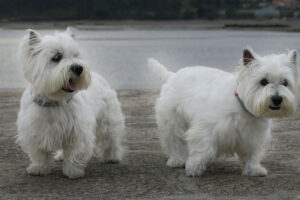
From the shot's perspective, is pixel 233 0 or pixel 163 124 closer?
pixel 163 124

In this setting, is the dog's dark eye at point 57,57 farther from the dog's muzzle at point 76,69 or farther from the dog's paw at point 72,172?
the dog's paw at point 72,172

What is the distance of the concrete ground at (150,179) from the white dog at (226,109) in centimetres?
23

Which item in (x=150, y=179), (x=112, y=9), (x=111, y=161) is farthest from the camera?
(x=112, y=9)

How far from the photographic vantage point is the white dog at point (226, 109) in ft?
18.9

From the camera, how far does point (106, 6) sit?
4119 inches

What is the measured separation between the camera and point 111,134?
712 cm

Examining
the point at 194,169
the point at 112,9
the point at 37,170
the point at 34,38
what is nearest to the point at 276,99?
the point at 194,169

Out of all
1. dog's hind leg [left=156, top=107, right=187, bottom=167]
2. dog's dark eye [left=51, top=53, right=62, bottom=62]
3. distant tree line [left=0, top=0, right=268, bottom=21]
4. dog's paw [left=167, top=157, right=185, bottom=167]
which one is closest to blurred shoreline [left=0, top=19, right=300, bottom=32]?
distant tree line [left=0, top=0, right=268, bottom=21]

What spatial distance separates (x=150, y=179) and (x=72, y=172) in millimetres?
769

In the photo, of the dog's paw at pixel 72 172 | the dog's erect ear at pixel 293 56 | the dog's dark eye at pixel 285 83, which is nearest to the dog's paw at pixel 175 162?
the dog's paw at pixel 72 172

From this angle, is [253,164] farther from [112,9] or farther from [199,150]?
[112,9]

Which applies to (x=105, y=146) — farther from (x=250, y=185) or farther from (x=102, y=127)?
(x=250, y=185)

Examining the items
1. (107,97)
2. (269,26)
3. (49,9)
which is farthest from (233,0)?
(107,97)

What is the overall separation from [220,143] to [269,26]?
92.0m
